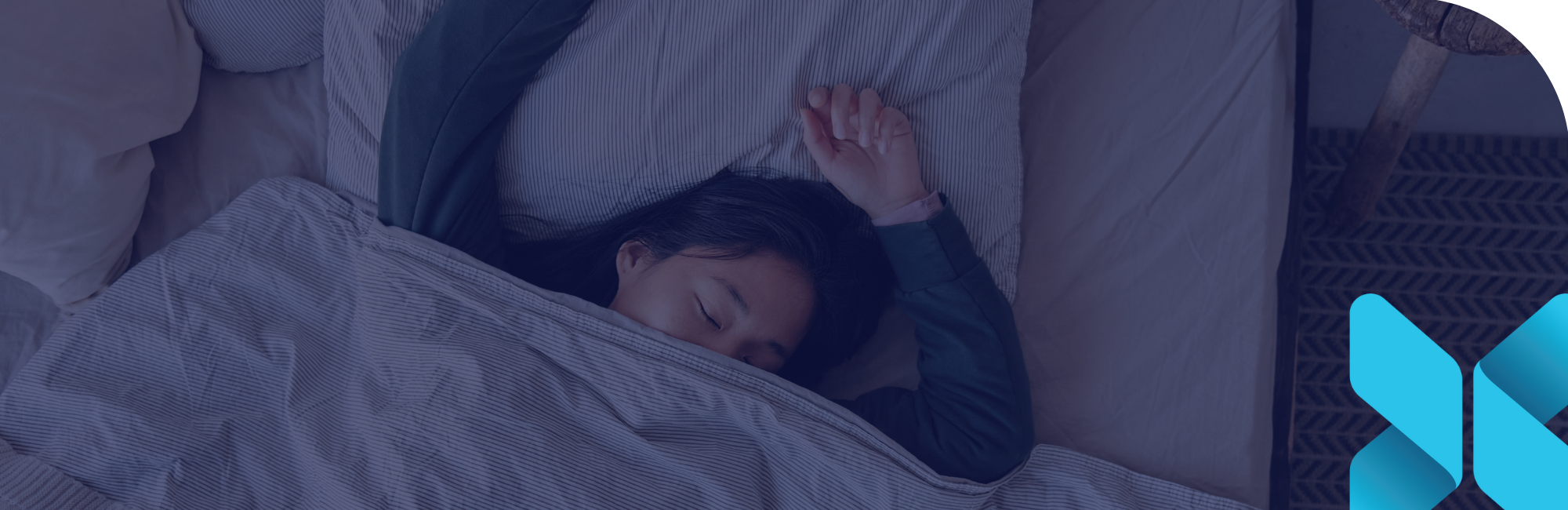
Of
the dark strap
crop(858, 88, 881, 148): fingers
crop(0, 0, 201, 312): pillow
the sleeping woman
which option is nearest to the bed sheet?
the sleeping woman

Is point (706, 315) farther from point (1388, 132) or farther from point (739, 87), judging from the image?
point (1388, 132)

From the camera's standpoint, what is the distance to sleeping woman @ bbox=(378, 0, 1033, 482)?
33.9 inches

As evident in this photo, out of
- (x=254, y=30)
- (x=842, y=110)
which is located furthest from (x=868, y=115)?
(x=254, y=30)

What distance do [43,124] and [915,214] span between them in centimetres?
94

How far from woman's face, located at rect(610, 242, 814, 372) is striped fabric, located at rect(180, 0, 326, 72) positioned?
0.54 meters

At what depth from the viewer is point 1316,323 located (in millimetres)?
1312

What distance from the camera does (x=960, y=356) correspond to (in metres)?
0.87

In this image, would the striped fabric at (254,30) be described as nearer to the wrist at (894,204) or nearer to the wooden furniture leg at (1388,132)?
the wrist at (894,204)

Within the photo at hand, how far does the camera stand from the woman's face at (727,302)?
0.86 m

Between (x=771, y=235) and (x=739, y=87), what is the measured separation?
0.17 metres

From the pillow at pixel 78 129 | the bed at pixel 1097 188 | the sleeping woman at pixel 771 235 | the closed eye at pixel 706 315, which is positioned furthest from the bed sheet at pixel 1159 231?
the pillow at pixel 78 129

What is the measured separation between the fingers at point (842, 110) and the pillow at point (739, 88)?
2 centimetres

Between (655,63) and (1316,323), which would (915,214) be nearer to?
(655,63)

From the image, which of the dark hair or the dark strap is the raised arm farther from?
the dark strap
